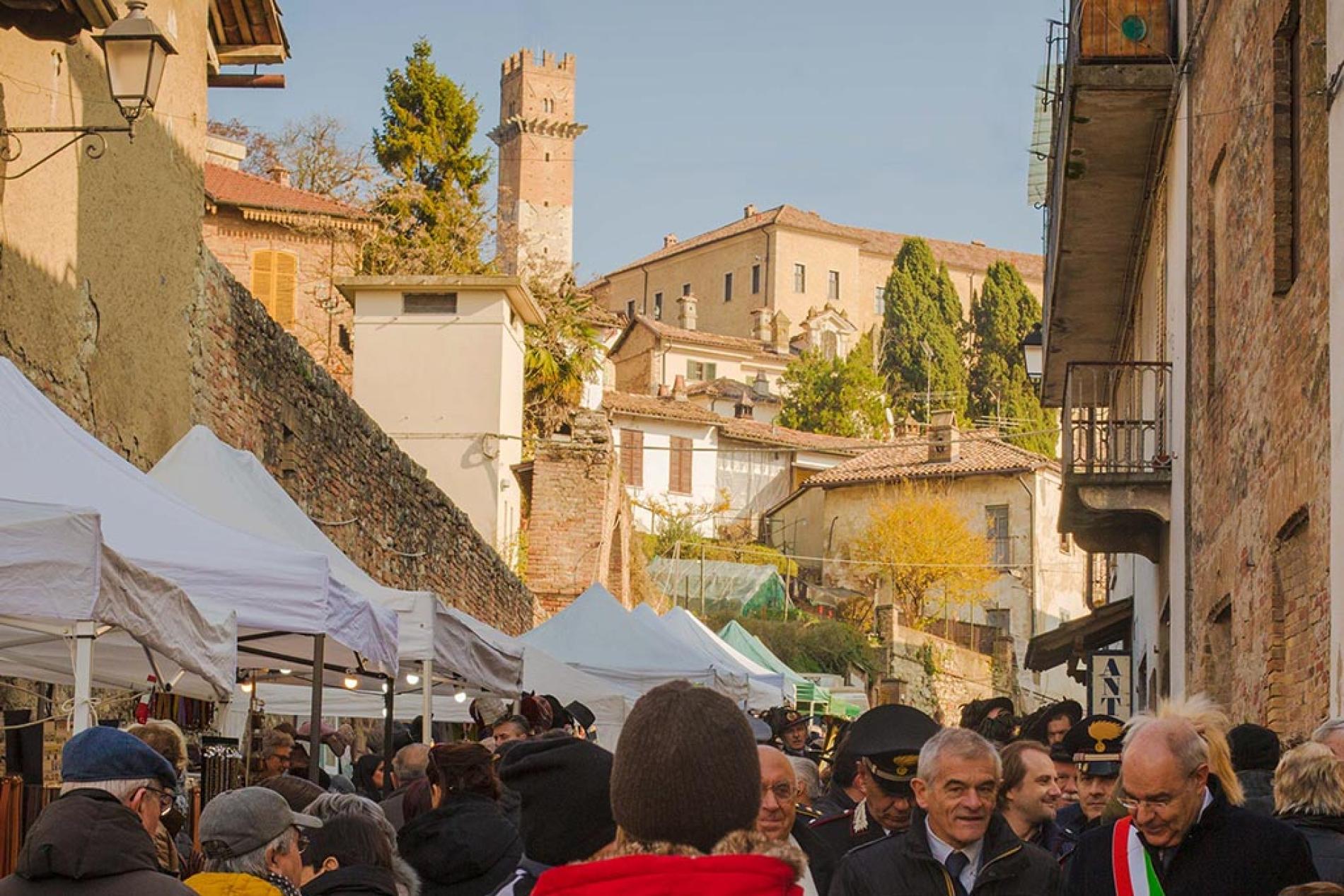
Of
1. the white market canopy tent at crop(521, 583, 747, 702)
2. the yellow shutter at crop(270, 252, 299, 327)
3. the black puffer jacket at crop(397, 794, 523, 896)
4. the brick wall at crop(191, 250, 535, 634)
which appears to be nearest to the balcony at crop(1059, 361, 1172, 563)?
the white market canopy tent at crop(521, 583, 747, 702)

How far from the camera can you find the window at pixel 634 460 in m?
78.4

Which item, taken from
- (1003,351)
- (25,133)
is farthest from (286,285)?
(1003,351)

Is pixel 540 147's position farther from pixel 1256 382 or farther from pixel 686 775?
pixel 686 775

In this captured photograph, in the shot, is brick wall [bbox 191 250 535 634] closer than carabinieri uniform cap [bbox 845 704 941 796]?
No

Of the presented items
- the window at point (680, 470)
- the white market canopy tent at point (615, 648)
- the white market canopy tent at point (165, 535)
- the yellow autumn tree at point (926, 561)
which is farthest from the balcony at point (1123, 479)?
the window at point (680, 470)

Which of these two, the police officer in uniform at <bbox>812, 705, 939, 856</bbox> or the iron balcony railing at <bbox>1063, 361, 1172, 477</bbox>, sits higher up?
the iron balcony railing at <bbox>1063, 361, 1172, 477</bbox>

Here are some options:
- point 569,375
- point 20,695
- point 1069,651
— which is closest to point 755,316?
point 569,375

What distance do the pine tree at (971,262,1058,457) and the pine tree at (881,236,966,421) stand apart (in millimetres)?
1215

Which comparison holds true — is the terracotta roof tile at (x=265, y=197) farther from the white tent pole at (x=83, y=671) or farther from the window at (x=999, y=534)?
the white tent pole at (x=83, y=671)

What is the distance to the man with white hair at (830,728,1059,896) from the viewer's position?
5.24 metres

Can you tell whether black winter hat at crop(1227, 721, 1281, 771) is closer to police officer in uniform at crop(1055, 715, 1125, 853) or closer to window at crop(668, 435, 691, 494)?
police officer in uniform at crop(1055, 715, 1125, 853)

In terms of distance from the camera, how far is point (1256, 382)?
39.7 ft

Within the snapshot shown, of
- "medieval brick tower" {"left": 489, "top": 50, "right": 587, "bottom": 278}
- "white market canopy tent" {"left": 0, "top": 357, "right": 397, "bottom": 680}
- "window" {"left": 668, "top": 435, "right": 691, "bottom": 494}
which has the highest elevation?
"medieval brick tower" {"left": 489, "top": 50, "right": 587, "bottom": 278}

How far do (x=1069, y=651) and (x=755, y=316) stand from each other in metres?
81.6
